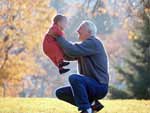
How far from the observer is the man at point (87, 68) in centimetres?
695

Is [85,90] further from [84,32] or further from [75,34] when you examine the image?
[75,34]

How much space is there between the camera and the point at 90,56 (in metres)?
7.09

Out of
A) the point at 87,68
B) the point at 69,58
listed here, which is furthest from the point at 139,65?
the point at 87,68

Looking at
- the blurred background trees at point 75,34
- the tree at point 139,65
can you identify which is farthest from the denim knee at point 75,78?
the tree at point 139,65

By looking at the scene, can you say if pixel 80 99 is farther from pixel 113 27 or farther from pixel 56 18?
pixel 113 27

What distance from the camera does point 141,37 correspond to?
78.6 feet

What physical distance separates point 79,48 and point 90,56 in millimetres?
215

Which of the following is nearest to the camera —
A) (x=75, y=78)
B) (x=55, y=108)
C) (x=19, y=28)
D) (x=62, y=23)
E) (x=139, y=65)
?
(x=75, y=78)

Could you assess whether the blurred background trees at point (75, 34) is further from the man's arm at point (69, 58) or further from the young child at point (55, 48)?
the young child at point (55, 48)

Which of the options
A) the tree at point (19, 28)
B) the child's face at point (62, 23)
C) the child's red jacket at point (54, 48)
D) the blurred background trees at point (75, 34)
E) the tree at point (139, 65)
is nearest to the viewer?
the child's red jacket at point (54, 48)

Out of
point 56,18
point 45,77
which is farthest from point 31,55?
point 56,18

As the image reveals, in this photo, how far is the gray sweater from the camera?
700cm

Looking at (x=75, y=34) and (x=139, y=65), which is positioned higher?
(x=75, y=34)

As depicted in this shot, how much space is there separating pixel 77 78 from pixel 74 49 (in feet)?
1.37
